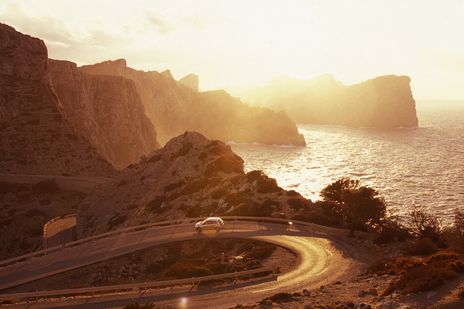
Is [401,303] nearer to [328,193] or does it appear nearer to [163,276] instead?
[163,276]

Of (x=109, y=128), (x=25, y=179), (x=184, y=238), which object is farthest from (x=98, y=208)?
(x=109, y=128)

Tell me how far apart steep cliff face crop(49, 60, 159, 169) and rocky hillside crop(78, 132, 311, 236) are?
175ft

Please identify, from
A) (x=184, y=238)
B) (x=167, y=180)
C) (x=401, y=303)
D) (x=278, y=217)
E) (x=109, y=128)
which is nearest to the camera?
(x=401, y=303)

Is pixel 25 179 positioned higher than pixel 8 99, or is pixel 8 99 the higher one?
pixel 8 99

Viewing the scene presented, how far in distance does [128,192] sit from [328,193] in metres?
30.7

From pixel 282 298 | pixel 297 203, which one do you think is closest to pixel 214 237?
pixel 297 203

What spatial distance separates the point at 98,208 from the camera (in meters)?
61.7

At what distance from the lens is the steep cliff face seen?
121 meters

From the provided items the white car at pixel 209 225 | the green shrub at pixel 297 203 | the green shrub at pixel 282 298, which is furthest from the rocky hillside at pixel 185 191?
the green shrub at pixel 282 298

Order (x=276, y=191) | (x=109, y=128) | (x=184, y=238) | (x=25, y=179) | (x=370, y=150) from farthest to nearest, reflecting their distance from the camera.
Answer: (x=370, y=150)
(x=109, y=128)
(x=25, y=179)
(x=276, y=191)
(x=184, y=238)

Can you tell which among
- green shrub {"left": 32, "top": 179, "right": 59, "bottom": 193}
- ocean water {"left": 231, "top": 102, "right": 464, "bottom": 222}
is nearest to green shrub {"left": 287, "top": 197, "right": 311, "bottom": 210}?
ocean water {"left": 231, "top": 102, "right": 464, "bottom": 222}

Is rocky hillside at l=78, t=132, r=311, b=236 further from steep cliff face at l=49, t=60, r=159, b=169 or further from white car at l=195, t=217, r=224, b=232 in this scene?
steep cliff face at l=49, t=60, r=159, b=169

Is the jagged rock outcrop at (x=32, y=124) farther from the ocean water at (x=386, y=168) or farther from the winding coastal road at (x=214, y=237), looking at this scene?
the ocean water at (x=386, y=168)

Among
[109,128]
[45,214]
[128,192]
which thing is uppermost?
[109,128]
